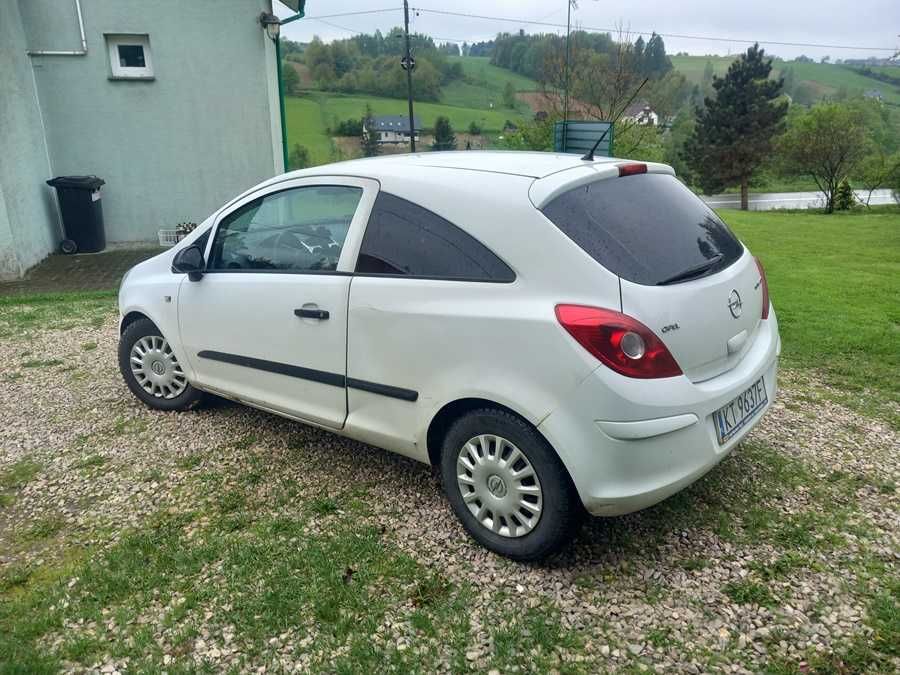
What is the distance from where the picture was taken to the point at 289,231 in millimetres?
3777

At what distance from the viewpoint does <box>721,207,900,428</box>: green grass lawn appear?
510cm

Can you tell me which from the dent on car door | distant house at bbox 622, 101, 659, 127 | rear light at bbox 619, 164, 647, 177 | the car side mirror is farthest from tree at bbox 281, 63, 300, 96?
rear light at bbox 619, 164, 647, 177

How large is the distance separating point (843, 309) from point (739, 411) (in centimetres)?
514

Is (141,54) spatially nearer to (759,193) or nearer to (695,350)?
(695,350)

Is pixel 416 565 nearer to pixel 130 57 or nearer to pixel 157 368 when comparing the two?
pixel 157 368

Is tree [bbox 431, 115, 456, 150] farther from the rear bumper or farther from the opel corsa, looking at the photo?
the rear bumper

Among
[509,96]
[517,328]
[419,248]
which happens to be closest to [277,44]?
[419,248]

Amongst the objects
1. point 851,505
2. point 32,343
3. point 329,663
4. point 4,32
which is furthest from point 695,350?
point 4,32

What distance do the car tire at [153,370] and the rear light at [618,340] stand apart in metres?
2.95

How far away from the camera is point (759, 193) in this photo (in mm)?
64938

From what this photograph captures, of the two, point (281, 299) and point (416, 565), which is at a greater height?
point (281, 299)

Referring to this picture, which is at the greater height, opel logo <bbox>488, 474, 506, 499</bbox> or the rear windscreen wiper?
the rear windscreen wiper

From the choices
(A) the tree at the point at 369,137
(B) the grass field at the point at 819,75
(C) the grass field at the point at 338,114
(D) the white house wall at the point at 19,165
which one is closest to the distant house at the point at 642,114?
(C) the grass field at the point at 338,114

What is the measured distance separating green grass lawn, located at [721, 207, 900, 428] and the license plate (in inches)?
73.7
